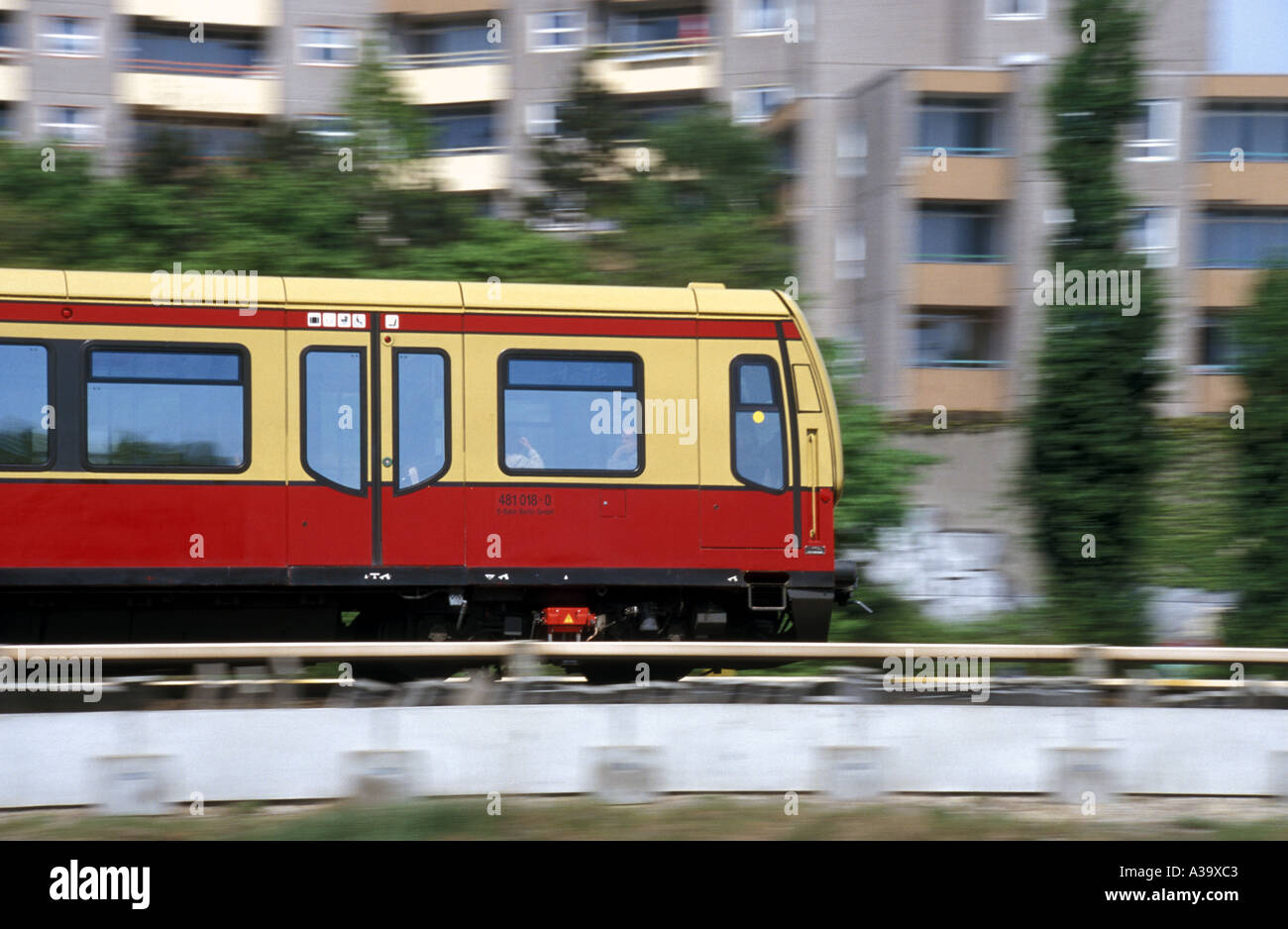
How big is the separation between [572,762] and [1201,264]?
87.9 ft

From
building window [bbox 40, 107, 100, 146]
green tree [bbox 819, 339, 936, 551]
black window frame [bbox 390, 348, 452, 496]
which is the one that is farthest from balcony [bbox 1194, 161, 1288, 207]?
building window [bbox 40, 107, 100, 146]

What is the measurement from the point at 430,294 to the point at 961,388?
20.6m

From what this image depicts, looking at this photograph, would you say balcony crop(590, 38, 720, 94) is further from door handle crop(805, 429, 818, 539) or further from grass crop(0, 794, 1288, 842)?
grass crop(0, 794, 1288, 842)

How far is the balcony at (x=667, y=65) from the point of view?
35.1 meters

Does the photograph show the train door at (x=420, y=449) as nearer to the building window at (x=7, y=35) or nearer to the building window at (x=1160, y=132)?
the building window at (x=1160, y=132)

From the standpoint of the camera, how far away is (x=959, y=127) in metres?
29.5

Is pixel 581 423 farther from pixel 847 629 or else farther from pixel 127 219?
pixel 127 219

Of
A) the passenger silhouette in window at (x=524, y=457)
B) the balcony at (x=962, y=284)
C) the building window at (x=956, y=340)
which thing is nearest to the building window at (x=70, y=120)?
the balcony at (x=962, y=284)

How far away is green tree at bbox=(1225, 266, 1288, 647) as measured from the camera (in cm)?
1376

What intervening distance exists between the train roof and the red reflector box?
2.54 metres

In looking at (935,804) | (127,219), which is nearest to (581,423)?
(935,804)

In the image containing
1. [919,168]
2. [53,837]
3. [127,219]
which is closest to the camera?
[53,837]

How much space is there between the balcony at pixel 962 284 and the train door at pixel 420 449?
20415mm

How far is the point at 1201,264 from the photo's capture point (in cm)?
3025
